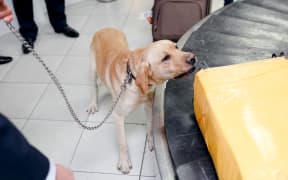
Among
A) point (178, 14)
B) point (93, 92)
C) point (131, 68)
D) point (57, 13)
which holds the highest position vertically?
point (131, 68)

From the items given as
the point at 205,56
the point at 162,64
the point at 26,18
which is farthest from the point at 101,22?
the point at 162,64

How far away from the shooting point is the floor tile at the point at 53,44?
2871mm

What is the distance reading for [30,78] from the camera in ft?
8.45

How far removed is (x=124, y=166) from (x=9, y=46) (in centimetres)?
181

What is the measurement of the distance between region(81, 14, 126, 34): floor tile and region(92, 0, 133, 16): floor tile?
0.07m

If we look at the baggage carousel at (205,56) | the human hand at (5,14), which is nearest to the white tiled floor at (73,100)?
the baggage carousel at (205,56)

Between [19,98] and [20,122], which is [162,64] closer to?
[20,122]

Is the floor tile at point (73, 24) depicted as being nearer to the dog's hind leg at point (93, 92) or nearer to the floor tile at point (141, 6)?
the floor tile at point (141, 6)

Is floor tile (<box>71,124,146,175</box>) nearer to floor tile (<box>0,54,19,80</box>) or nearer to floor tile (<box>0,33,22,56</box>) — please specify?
floor tile (<box>0,54,19,80</box>)

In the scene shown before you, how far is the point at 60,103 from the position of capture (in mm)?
2277

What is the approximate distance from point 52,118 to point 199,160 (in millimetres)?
1258

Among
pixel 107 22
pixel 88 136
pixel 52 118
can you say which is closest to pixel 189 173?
pixel 88 136

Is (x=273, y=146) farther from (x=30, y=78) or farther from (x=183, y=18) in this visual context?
(x=30, y=78)

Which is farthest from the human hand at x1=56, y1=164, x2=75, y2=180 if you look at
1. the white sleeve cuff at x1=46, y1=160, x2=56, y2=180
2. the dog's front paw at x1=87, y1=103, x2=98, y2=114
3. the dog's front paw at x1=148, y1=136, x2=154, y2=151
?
the dog's front paw at x1=87, y1=103, x2=98, y2=114
